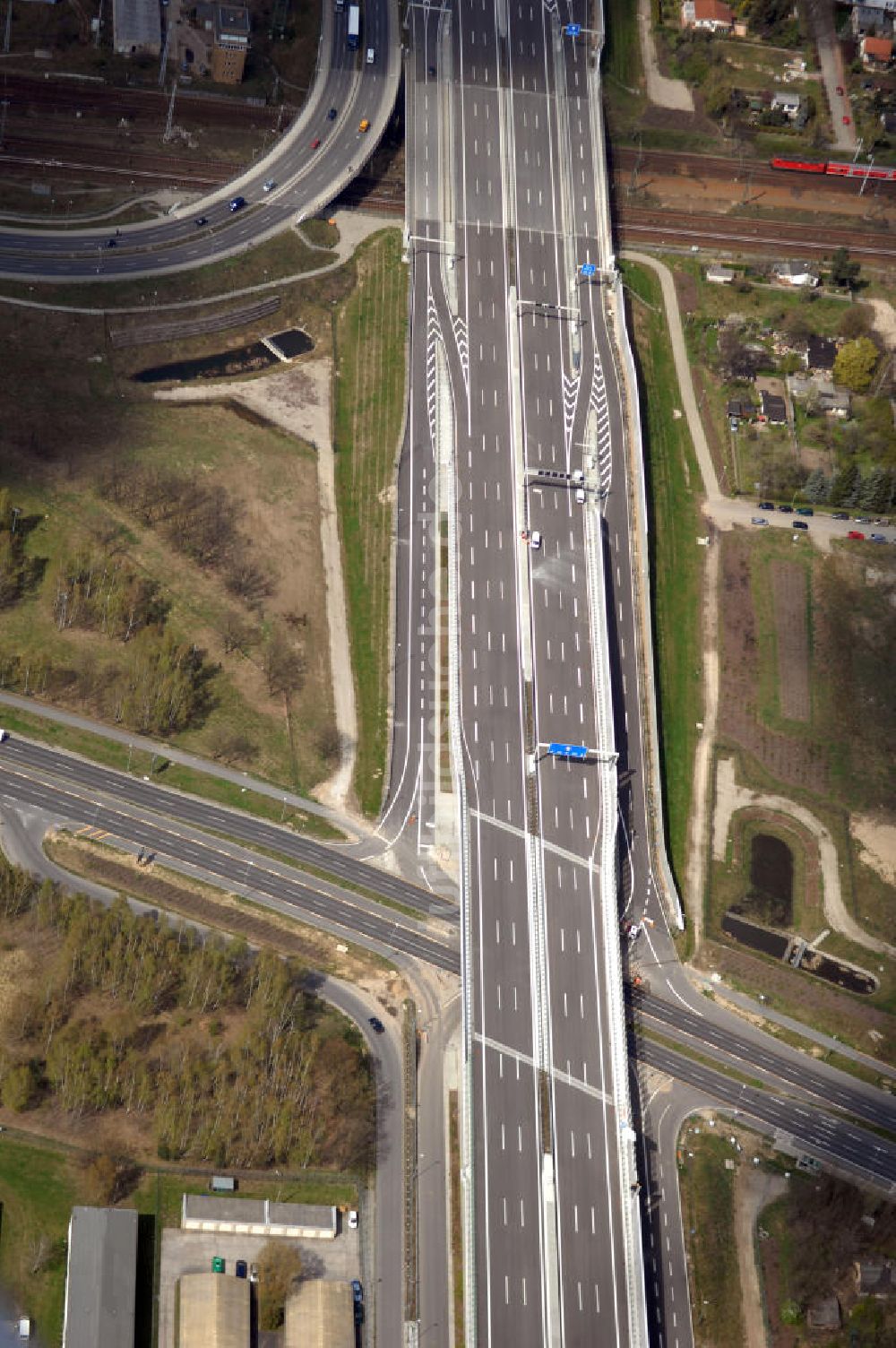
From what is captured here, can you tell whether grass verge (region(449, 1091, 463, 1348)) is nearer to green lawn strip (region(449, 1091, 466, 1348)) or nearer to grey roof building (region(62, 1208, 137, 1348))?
green lawn strip (region(449, 1091, 466, 1348))

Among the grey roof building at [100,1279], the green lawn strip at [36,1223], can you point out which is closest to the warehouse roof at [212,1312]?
the grey roof building at [100,1279]

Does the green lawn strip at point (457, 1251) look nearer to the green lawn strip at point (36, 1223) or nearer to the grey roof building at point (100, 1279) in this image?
the grey roof building at point (100, 1279)

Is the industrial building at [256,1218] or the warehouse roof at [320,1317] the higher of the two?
the industrial building at [256,1218]

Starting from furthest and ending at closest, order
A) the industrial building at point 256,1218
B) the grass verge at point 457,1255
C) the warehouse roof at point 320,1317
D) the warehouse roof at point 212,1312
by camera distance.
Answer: the grass verge at point 457,1255, the industrial building at point 256,1218, the warehouse roof at point 320,1317, the warehouse roof at point 212,1312

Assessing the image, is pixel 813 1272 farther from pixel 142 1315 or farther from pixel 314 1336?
pixel 142 1315

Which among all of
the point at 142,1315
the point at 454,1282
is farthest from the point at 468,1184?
the point at 142,1315

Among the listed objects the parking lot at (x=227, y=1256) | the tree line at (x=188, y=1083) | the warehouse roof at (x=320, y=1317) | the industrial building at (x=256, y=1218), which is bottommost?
the warehouse roof at (x=320, y=1317)

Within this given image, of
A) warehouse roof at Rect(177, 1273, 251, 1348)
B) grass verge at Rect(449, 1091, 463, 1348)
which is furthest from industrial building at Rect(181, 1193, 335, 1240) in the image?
grass verge at Rect(449, 1091, 463, 1348)

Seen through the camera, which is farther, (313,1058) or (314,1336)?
(313,1058)
